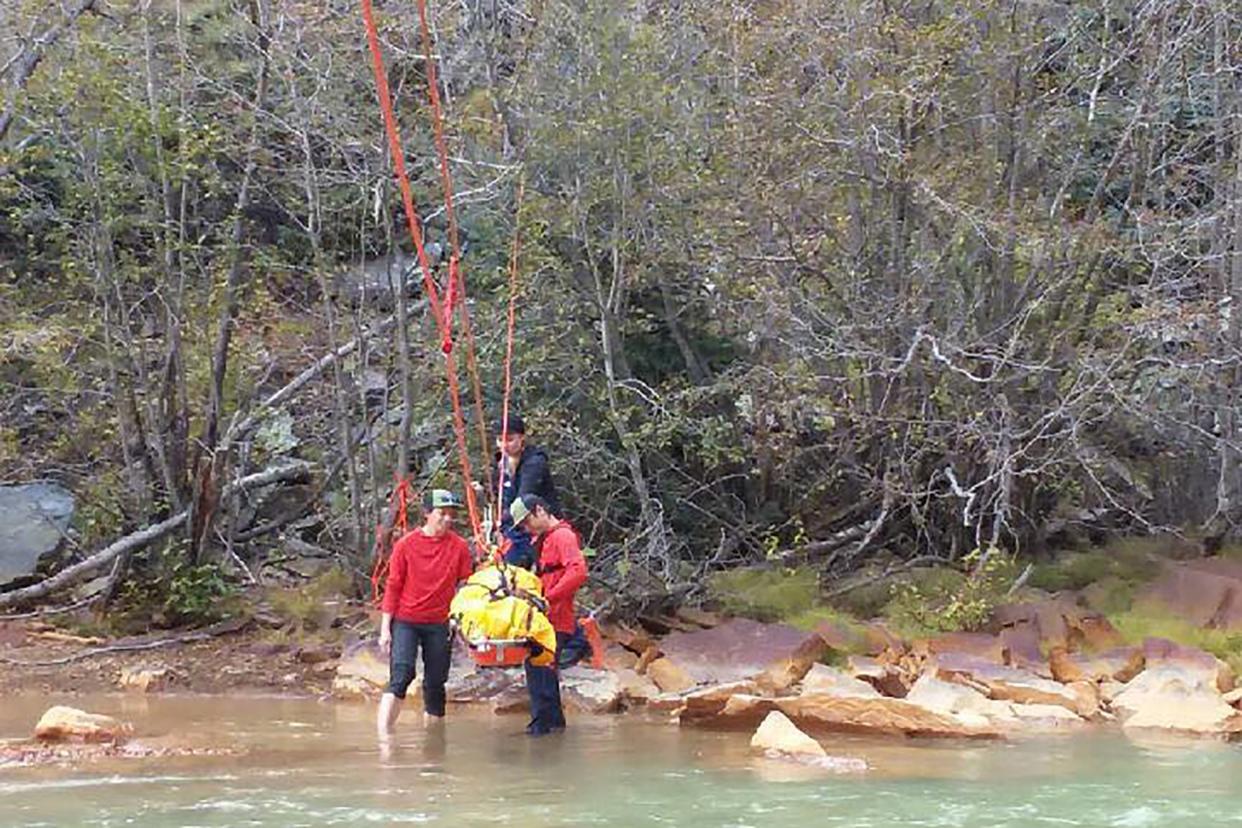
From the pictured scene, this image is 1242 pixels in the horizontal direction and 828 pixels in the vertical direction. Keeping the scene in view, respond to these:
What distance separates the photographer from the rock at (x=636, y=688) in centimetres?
1097

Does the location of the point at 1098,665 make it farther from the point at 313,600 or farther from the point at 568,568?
the point at 313,600

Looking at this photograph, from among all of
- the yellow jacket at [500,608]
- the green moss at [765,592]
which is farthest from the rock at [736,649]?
the yellow jacket at [500,608]

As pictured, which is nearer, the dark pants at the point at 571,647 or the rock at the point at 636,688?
the dark pants at the point at 571,647

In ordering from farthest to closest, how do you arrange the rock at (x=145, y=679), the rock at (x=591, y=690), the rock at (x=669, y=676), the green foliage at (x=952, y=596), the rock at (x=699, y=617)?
the rock at (x=699, y=617), the green foliage at (x=952, y=596), the rock at (x=145, y=679), the rock at (x=669, y=676), the rock at (x=591, y=690)

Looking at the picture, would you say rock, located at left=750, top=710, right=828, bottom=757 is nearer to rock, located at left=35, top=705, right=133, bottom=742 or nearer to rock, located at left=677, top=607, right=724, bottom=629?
rock, located at left=677, top=607, right=724, bottom=629

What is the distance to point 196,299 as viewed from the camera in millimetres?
14445

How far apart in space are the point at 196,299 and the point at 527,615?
6.85 metres

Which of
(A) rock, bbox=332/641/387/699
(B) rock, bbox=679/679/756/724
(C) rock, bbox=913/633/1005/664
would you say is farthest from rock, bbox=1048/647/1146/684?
(A) rock, bbox=332/641/387/699

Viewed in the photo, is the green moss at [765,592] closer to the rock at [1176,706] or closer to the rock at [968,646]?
the rock at [968,646]

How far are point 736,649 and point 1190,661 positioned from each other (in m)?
3.20

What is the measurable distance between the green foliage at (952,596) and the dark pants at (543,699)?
3757mm

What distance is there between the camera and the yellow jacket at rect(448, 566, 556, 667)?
8.71m

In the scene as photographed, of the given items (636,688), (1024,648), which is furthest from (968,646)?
(636,688)

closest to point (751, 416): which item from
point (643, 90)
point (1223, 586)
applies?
point (643, 90)
